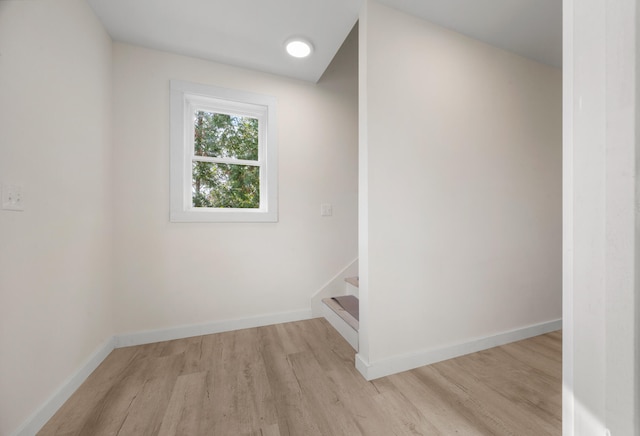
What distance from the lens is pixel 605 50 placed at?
562 mm

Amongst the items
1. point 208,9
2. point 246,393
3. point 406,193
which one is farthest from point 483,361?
point 208,9

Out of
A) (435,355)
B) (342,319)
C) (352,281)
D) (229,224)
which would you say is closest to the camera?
(435,355)

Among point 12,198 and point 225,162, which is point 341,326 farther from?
point 12,198

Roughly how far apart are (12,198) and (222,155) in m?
1.35

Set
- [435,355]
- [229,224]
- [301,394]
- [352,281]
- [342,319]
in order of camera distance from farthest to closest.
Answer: [352,281]
[229,224]
[342,319]
[435,355]
[301,394]

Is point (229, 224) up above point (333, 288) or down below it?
above

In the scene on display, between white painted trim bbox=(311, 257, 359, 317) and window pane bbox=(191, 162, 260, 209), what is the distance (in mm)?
1046

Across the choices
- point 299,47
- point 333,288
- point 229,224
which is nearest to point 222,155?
point 229,224

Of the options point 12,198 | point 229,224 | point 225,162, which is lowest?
point 229,224

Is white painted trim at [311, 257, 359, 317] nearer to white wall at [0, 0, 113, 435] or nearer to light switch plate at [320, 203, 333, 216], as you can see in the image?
light switch plate at [320, 203, 333, 216]

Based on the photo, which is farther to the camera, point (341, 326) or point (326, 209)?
point (326, 209)

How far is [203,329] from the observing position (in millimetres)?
2045

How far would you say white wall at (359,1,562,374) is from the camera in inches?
59.7

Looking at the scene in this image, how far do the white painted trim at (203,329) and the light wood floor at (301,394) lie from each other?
0.24 feet
